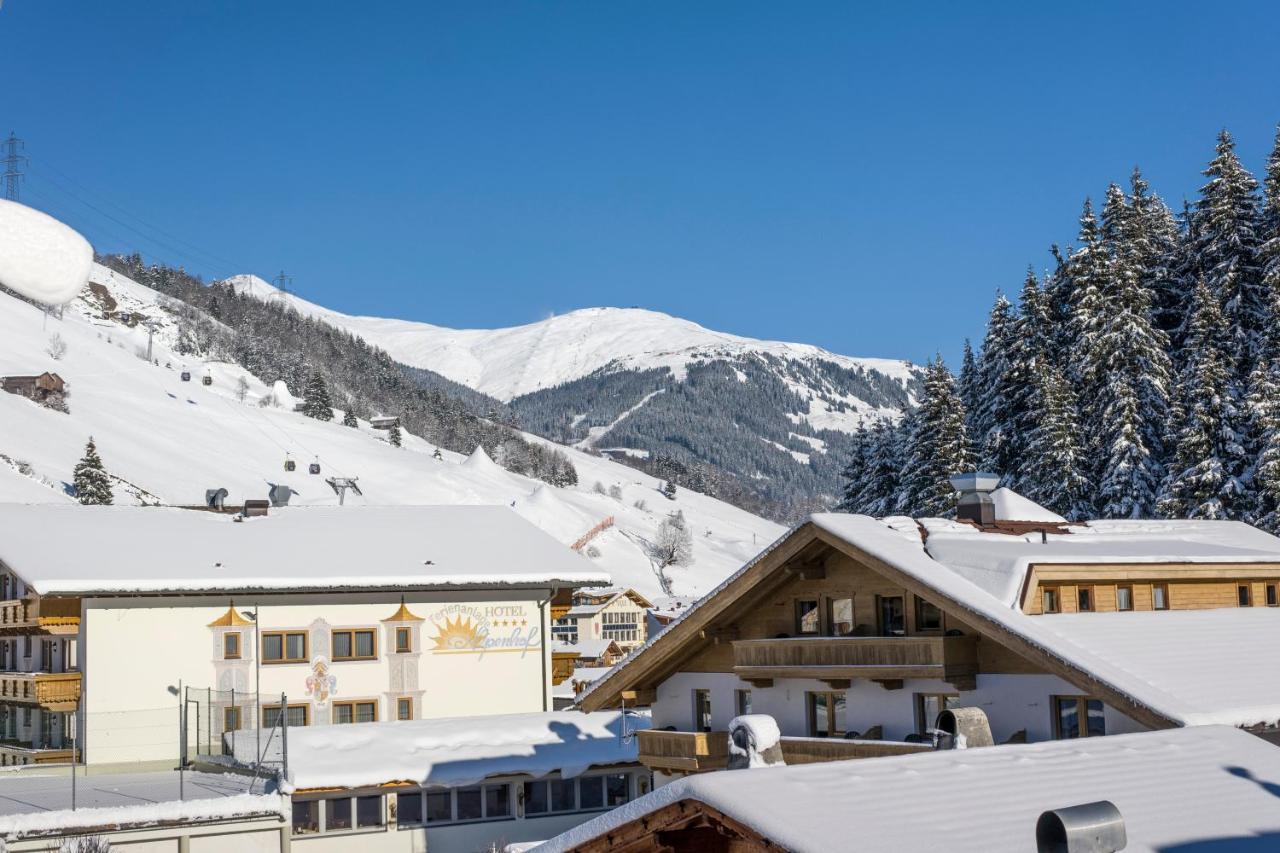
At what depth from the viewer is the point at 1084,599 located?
22.3 m

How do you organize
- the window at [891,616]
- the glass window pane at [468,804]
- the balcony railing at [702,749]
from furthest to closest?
the glass window pane at [468,804]
the window at [891,616]
the balcony railing at [702,749]

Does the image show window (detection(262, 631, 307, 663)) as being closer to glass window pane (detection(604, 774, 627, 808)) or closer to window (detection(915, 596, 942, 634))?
glass window pane (detection(604, 774, 627, 808))

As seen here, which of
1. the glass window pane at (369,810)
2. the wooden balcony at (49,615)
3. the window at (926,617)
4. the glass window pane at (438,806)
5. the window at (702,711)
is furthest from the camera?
the wooden balcony at (49,615)

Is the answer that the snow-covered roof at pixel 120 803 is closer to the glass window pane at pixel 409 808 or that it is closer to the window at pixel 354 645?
the glass window pane at pixel 409 808

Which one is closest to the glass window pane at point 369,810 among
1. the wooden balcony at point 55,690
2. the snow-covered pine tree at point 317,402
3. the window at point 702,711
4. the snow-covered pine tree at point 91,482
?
the window at point 702,711

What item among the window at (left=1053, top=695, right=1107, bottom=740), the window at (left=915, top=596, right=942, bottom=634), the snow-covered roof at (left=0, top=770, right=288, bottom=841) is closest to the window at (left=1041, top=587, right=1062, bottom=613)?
the window at (left=915, top=596, right=942, bottom=634)

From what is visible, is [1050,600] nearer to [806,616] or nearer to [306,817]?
[806,616]

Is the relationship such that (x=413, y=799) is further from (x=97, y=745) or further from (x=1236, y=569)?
(x=1236, y=569)

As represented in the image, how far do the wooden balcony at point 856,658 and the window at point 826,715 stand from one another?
0.62 metres

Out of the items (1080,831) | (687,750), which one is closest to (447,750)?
(687,750)

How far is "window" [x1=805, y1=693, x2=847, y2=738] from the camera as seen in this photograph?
2312 centimetres

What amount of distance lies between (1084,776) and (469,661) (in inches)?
1300

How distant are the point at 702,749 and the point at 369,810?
10.6 metres

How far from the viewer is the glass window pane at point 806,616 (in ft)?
77.5
